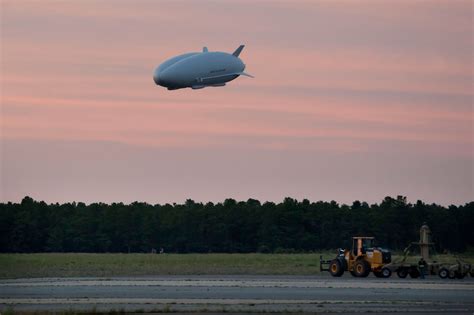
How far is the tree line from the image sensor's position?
6821 inches

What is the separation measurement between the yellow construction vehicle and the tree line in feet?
298

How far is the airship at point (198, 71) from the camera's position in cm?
7156

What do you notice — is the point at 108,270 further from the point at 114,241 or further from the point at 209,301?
the point at 114,241

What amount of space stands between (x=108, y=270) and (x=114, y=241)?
10427 centimetres

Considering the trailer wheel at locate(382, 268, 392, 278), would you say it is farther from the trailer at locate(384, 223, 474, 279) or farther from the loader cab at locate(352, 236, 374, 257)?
the loader cab at locate(352, 236, 374, 257)

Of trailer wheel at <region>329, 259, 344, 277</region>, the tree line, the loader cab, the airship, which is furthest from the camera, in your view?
the tree line

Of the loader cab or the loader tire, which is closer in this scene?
the loader tire

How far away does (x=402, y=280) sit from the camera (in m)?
70.8

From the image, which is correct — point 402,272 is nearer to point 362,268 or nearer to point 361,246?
point 362,268

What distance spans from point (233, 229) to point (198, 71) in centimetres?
11859

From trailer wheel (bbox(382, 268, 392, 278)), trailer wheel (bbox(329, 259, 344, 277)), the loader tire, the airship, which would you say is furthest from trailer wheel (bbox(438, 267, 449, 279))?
the airship

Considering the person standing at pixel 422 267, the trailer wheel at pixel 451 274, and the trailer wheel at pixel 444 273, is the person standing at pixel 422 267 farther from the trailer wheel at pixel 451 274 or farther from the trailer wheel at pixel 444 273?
the trailer wheel at pixel 451 274

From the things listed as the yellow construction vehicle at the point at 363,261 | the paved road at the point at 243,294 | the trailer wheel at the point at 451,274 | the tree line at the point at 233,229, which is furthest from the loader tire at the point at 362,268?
the tree line at the point at 233,229

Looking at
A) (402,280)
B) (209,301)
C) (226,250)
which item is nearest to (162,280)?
(402,280)
